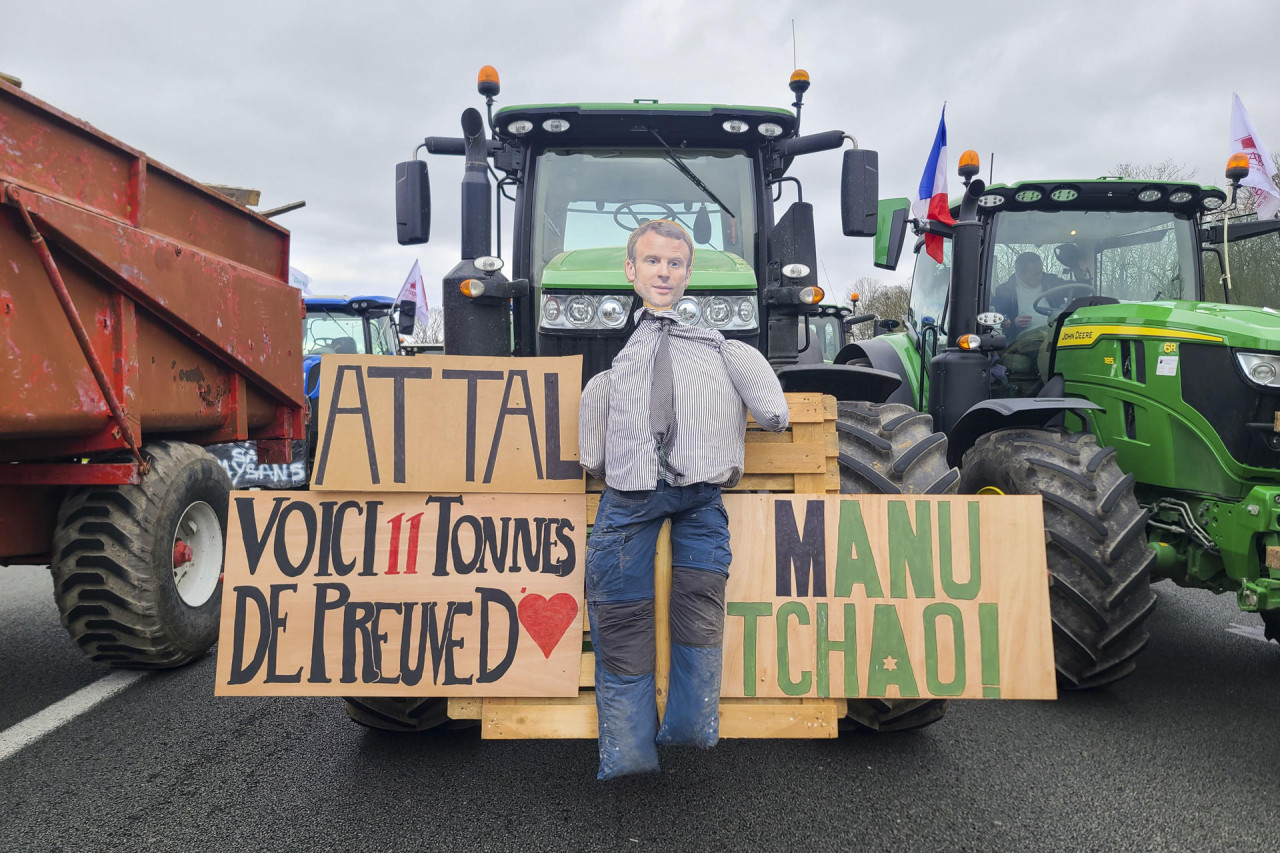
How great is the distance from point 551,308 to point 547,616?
5.60ft

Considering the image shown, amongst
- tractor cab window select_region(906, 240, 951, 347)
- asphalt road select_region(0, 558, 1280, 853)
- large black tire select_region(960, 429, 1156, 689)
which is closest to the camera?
asphalt road select_region(0, 558, 1280, 853)

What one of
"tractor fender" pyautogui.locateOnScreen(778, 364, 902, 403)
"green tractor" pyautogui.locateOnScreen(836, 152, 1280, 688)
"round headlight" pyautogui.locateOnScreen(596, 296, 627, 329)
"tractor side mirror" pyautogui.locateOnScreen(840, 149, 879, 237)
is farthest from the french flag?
"round headlight" pyautogui.locateOnScreen(596, 296, 627, 329)

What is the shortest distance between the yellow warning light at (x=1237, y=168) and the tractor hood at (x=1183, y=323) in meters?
1.14

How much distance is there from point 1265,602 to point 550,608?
2989 millimetres

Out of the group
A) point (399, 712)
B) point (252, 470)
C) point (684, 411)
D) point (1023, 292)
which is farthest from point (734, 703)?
point (252, 470)

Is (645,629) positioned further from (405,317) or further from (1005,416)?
(405,317)

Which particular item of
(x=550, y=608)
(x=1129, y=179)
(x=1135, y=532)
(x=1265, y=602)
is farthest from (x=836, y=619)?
(x=1129, y=179)

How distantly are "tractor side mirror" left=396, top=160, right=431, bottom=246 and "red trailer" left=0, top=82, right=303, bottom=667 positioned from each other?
1.19 m

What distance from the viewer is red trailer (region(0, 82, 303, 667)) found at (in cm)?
321

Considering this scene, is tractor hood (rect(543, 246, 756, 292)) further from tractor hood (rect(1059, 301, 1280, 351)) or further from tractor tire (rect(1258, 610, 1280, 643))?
tractor tire (rect(1258, 610, 1280, 643))

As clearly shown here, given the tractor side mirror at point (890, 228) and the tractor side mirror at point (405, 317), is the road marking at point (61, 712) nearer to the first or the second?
the tractor side mirror at point (890, 228)

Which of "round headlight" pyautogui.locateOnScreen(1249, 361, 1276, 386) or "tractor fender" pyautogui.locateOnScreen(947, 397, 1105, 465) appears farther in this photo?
"tractor fender" pyautogui.locateOnScreen(947, 397, 1105, 465)

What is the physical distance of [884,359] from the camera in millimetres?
6047

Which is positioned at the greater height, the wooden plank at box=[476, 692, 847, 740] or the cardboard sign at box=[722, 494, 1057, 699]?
the cardboard sign at box=[722, 494, 1057, 699]
